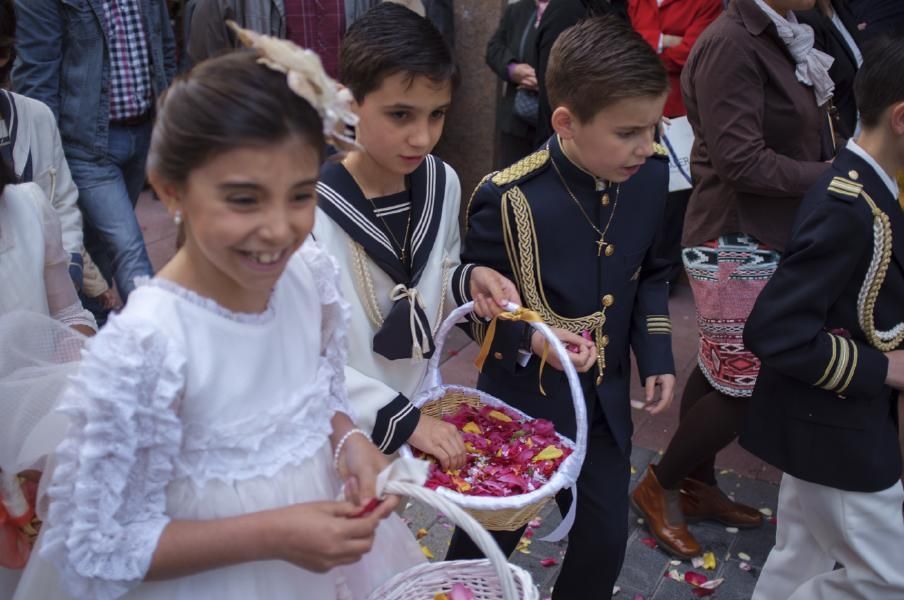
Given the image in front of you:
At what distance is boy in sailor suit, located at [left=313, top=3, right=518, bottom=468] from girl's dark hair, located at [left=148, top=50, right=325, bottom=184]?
675mm

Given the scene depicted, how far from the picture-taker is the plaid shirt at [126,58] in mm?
4078

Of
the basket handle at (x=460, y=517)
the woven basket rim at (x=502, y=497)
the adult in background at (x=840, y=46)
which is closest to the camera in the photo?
the basket handle at (x=460, y=517)

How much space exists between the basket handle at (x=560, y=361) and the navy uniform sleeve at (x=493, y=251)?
0.36ft

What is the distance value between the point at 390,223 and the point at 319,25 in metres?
2.80

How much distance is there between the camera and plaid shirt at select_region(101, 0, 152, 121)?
408cm

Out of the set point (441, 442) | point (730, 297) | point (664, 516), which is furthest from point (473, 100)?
A: point (441, 442)

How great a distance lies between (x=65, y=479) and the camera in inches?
58.1

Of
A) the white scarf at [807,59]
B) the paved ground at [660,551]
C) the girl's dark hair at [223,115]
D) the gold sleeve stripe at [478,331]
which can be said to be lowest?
the paved ground at [660,551]

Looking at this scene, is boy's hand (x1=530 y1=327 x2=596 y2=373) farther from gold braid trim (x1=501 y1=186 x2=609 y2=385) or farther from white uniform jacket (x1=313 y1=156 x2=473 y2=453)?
white uniform jacket (x1=313 y1=156 x2=473 y2=453)

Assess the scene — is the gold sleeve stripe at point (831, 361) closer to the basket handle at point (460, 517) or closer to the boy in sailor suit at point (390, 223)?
the boy in sailor suit at point (390, 223)

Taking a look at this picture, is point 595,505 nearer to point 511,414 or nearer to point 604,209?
point 511,414

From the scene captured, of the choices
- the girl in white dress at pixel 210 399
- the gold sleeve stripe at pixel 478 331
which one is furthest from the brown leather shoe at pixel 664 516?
the girl in white dress at pixel 210 399

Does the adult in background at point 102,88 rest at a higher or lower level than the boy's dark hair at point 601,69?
lower

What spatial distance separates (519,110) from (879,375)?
3.20m
